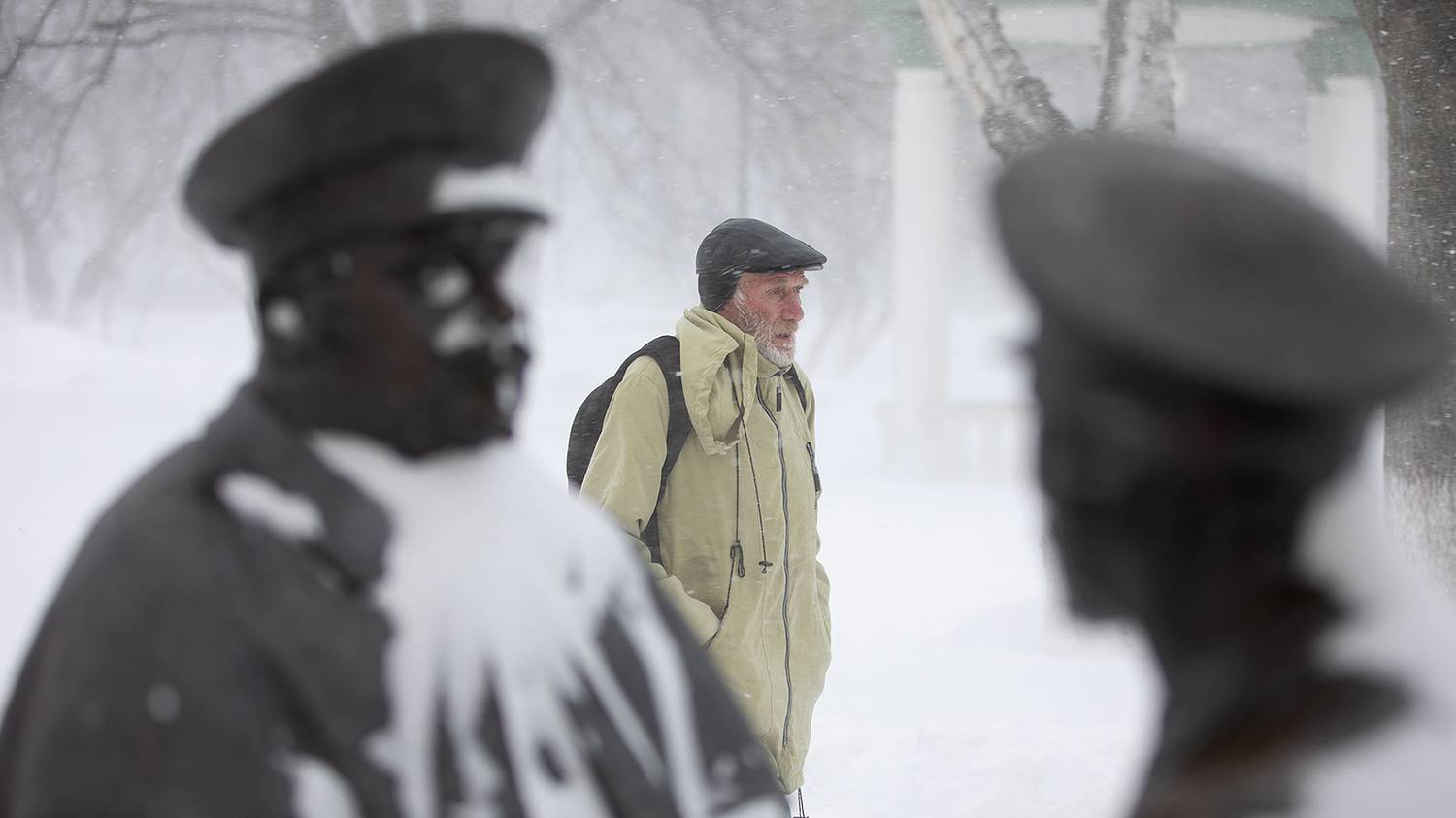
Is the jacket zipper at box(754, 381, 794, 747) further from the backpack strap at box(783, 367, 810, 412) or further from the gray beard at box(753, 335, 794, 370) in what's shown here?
the backpack strap at box(783, 367, 810, 412)

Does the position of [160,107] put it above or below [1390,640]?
above

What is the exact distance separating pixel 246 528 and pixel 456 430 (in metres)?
0.25

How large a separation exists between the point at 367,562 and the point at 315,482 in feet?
0.34

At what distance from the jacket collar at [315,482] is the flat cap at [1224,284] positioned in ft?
2.53

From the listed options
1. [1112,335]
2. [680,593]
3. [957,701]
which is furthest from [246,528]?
[957,701]

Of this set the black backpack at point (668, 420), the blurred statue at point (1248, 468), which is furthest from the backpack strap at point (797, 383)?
the blurred statue at point (1248, 468)

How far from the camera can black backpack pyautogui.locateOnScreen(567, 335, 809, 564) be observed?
333 cm

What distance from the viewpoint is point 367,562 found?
5.08ft

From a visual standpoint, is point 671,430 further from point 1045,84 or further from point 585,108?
point 585,108

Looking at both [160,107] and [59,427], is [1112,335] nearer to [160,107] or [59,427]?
[59,427]

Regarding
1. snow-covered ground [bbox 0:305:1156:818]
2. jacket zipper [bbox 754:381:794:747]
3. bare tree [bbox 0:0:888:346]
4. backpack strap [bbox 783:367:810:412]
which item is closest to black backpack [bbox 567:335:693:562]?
jacket zipper [bbox 754:381:794:747]

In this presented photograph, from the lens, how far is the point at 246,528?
1.53 metres

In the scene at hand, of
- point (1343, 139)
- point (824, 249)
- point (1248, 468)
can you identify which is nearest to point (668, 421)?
point (1248, 468)

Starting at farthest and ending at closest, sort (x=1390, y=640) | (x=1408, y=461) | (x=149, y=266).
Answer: (x=149, y=266) → (x=1408, y=461) → (x=1390, y=640)
